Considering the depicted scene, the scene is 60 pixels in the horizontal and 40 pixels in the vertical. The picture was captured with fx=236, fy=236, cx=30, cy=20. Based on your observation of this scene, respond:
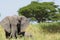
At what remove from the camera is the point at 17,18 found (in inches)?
239

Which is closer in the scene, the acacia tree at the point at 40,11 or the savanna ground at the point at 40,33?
the savanna ground at the point at 40,33

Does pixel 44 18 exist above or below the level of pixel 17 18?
below

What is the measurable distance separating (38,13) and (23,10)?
4.27ft

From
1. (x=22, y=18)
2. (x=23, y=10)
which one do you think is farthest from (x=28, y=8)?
(x=22, y=18)

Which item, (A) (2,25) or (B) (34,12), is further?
(B) (34,12)

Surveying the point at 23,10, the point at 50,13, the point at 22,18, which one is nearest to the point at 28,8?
the point at 23,10

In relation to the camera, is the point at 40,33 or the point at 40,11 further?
the point at 40,11

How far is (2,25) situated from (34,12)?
1436 centimetres

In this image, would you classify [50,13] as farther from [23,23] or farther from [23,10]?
[23,23]

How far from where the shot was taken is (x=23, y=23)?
6.25 meters

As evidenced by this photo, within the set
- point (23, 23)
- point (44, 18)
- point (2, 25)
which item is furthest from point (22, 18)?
point (44, 18)

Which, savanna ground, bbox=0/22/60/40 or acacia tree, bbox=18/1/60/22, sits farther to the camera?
acacia tree, bbox=18/1/60/22

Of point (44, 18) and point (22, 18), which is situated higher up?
point (22, 18)

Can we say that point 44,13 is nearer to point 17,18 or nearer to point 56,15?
point 56,15
